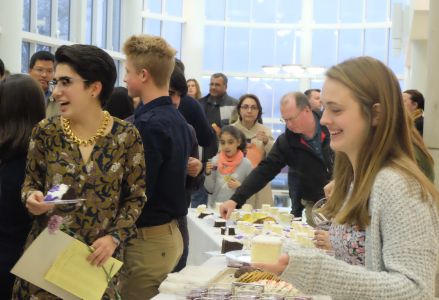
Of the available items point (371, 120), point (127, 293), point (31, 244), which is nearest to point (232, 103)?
point (127, 293)

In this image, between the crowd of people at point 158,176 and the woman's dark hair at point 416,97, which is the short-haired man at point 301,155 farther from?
the woman's dark hair at point 416,97

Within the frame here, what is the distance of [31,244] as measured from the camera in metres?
2.63

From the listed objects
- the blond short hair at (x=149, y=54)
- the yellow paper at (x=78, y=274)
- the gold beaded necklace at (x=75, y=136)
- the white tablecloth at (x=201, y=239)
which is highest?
the blond short hair at (x=149, y=54)

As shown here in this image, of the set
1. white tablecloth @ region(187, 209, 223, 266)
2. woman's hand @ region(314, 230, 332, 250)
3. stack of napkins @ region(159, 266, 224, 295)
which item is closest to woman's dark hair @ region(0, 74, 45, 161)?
stack of napkins @ region(159, 266, 224, 295)

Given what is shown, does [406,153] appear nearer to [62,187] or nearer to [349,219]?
[349,219]

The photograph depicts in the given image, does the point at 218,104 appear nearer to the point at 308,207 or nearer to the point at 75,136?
the point at 308,207

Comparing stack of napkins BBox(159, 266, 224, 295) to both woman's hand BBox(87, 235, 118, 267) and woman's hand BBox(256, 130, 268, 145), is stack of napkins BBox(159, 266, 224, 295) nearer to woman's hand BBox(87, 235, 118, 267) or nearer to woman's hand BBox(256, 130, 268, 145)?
woman's hand BBox(87, 235, 118, 267)

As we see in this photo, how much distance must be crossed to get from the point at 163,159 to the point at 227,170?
3248 mm

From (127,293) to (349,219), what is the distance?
1543mm

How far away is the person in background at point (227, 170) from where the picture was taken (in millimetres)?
6477

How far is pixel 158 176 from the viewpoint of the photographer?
3.35m

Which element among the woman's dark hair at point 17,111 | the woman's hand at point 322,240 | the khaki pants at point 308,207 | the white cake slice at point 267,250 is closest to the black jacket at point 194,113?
the khaki pants at point 308,207

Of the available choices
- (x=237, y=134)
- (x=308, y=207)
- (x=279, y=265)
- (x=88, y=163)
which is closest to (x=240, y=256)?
(x=88, y=163)

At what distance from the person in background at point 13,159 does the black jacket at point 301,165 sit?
2459 millimetres
